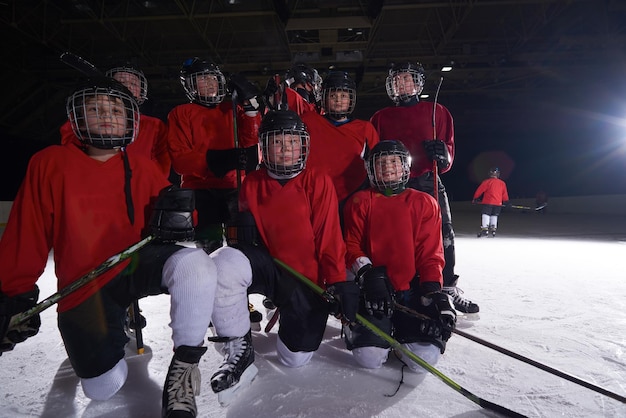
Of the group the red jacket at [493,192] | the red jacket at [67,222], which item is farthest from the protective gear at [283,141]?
the red jacket at [493,192]

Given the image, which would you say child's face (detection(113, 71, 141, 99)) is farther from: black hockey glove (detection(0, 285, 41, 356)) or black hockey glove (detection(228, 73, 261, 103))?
black hockey glove (detection(0, 285, 41, 356))

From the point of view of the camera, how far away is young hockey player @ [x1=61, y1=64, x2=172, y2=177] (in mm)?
2034

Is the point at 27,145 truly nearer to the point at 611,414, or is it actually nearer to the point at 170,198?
the point at 170,198

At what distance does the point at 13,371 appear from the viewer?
164cm

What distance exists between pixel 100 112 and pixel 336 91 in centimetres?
124

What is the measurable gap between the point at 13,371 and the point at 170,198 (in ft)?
3.77

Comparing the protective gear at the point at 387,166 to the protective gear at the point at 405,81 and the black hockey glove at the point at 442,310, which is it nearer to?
the black hockey glove at the point at 442,310

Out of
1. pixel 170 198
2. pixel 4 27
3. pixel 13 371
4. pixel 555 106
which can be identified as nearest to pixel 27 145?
pixel 4 27

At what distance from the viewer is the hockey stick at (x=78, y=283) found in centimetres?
119

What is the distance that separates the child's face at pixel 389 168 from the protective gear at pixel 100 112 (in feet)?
3.54

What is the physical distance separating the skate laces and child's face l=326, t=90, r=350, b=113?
1.52 meters

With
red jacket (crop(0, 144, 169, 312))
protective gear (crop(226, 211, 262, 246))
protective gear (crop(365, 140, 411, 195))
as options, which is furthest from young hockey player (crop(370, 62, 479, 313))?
red jacket (crop(0, 144, 169, 312))

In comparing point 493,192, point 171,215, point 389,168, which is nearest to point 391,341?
point 389,168

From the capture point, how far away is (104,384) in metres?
1.35
